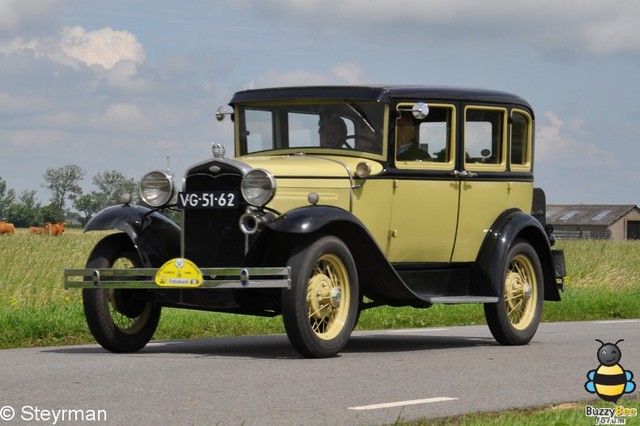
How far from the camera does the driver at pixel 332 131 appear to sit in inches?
489

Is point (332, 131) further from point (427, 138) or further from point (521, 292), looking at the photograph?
point (521, 292)

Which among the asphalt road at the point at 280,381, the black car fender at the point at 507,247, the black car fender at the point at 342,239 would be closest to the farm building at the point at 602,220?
the black car fender at the point at 507,247

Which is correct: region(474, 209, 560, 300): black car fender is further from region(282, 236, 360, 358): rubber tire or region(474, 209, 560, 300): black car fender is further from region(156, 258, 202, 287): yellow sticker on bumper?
region(156, 258, 202, 287): yellow sticker on bumper

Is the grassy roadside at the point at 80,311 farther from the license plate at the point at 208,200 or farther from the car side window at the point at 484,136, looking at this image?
the car side window at the point at 484,136

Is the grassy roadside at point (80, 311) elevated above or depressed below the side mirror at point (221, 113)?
below

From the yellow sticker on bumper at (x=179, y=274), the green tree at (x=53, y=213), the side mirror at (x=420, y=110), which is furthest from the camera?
the green tree at (x=53, y=213)

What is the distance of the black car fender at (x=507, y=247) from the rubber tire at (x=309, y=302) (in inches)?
81.0

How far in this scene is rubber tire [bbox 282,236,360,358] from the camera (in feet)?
34.4

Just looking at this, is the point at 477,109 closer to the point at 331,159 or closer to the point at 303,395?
the point at 331,159

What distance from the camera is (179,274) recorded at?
10734 millimetres

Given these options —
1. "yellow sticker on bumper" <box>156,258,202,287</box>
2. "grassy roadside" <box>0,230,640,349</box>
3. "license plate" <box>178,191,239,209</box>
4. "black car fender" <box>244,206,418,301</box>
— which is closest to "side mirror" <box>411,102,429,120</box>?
"black car fender" <box>244,206,418,301</box>

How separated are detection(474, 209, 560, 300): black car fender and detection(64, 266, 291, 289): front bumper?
9.54ft

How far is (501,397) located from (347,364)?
2.11m

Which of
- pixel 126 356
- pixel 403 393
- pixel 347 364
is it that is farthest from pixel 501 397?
pixel 126 356
